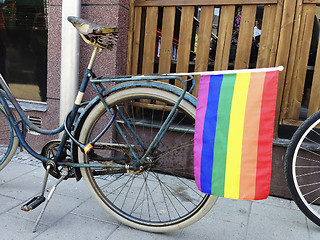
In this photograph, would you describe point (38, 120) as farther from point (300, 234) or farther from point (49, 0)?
point (300, 234)

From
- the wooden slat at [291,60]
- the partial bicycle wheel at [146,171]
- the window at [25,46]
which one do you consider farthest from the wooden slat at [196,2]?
the window at [25,46]

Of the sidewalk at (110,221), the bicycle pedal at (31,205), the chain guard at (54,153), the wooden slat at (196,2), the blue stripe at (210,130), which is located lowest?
the sidewalk at (110,221)

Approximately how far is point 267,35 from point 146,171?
185 cm

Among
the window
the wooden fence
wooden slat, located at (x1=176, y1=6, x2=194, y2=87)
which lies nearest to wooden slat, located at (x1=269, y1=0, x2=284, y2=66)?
the wooden fence

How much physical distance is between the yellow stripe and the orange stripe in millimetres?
22

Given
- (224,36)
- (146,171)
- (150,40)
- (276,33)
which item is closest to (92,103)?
(146,171)

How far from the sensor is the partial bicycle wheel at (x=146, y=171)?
6.60 feet

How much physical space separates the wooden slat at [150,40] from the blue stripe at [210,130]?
1685mm

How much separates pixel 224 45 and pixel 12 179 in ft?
8.57

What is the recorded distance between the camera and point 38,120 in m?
3.83

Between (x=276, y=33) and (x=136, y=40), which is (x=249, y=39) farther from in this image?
(x=136, y=40)

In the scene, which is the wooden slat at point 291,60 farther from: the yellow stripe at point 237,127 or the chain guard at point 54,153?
the chain guard at point 54,153

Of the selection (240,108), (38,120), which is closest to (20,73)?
(38,120)

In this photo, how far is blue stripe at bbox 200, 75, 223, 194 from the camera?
5.67 feet
